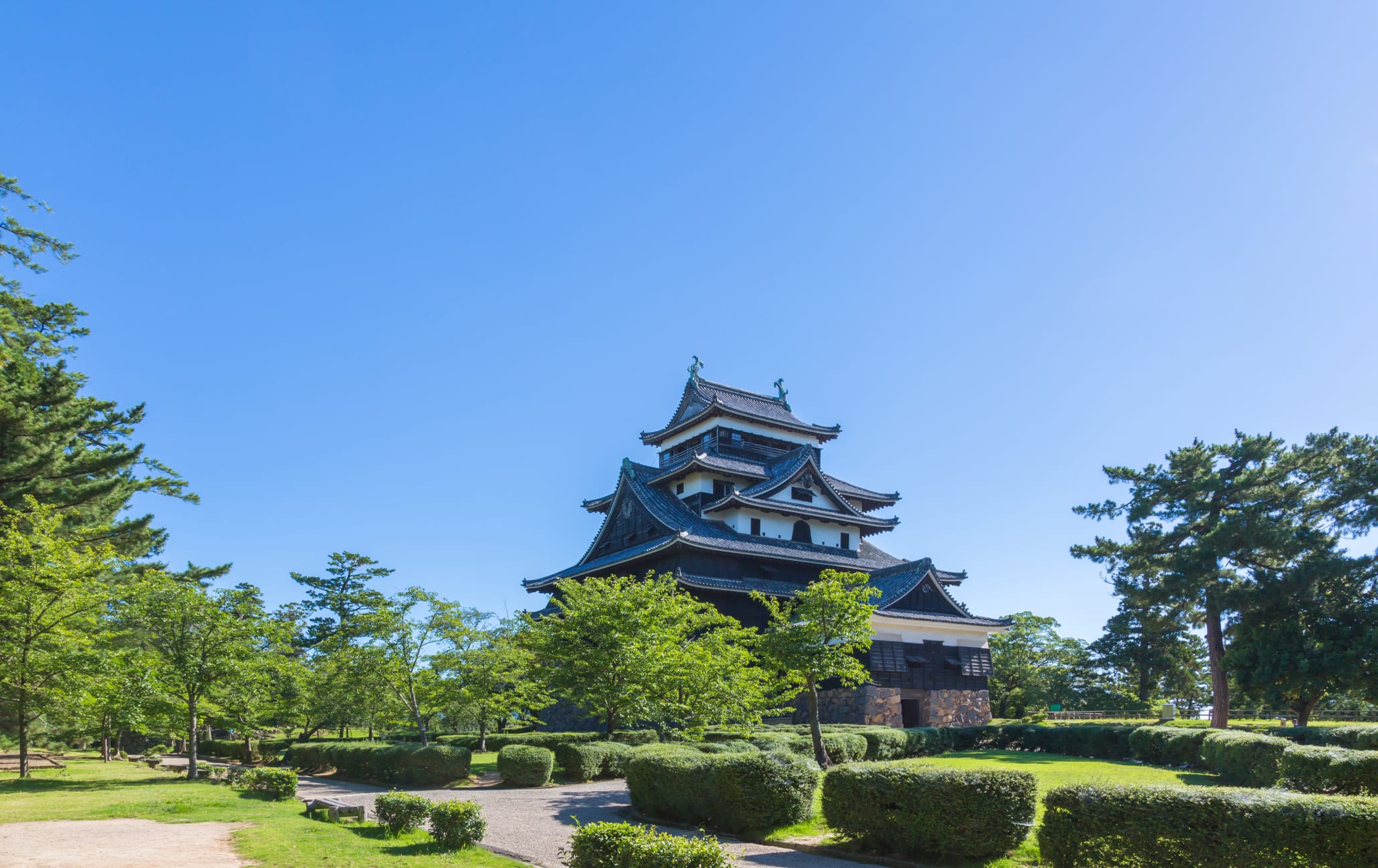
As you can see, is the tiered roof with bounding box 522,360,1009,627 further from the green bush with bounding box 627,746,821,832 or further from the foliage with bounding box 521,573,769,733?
the green bush with bounding box 627,746,821,832

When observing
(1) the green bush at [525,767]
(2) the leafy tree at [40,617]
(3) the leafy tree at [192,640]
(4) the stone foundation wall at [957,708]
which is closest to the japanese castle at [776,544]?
(4) the stone foundation wall at [957,708]

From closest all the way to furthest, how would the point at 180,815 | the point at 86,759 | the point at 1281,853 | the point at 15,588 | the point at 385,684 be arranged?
the point at 1281,853 < the point at 180,815 < the point at 15,588 < the point at 385,684 < the point at 86,759

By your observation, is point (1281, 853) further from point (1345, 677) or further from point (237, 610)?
point (1345, 677)

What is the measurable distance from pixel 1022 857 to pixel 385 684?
2234cm

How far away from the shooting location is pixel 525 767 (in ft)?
69.6

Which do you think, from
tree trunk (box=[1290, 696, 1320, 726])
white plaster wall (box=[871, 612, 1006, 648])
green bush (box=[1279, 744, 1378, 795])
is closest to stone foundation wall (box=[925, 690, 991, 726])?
white plaster wall (box=[871, 612, 1006, 648])

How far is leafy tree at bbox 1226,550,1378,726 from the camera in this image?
31219mm

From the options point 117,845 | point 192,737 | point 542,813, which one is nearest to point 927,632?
point 542,813

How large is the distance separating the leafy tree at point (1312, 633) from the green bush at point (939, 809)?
1114 inches

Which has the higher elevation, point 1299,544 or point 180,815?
point 1299,544

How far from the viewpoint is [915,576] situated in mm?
35875

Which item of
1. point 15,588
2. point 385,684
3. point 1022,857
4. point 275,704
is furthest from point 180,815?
point 275,704

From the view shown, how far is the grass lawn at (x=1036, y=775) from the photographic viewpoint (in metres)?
Result: 10.8

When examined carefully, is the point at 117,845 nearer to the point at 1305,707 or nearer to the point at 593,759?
the point at 593,759
